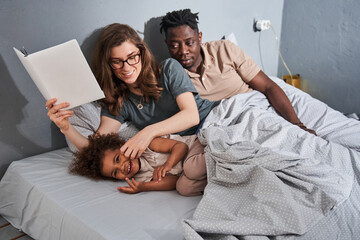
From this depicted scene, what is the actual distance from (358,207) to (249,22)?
1717 mm

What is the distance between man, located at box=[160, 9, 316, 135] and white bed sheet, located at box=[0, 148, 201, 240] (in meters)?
0.73

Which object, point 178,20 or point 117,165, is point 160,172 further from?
point 178,20

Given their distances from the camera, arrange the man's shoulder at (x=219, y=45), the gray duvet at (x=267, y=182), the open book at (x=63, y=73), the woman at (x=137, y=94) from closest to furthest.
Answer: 1. the gray duvet at (x=267, y=182)
2. the open book at (x=63, y=73)
3. the woman at (x=137, y=94)
4. the man's shoulder at (x=219, y=45)

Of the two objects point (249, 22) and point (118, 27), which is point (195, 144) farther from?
point (249, 22)

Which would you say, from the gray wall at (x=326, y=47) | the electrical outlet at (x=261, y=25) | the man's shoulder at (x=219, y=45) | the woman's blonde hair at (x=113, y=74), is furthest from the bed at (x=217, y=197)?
the electrical outlet at (x=261, y=25)

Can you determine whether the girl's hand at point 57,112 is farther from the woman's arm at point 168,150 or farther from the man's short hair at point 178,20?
the man's short hair at point 178,20

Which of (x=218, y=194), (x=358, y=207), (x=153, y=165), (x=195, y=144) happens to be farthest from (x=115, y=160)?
(x=358, y=207)

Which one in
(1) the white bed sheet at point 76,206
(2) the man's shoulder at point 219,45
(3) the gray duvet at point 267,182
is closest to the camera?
(3) the gray duvet at point 267,182

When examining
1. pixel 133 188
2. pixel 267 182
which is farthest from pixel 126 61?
pixel 267 182

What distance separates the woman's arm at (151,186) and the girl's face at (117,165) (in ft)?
0.22

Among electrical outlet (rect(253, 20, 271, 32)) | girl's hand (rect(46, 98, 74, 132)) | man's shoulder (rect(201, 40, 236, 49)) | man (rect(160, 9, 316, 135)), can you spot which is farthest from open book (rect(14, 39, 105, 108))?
electrical outlet (rect(253, 20, 271, 32))

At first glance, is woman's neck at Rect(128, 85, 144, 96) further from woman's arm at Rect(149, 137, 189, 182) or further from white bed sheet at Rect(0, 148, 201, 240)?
white bed sheet at Rect(0, 148, 201, 240)

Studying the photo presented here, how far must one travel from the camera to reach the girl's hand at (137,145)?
3.95 ft

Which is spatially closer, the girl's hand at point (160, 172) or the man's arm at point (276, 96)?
the girl's hand at point (160, 172)
